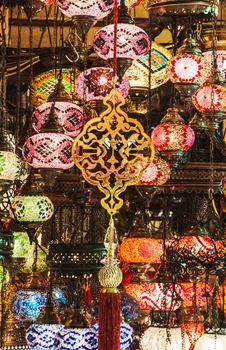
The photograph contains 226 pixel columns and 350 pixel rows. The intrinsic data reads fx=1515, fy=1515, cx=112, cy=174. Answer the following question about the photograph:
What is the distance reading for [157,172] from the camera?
24.0 feet

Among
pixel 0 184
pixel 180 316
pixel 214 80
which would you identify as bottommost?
pixel 180 316

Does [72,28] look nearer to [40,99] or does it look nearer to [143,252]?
[40,99]

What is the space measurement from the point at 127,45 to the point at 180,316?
117 cm

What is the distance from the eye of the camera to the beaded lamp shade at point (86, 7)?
6055mm

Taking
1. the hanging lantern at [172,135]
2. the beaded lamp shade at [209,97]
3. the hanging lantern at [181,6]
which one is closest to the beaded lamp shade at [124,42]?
the hanging lantern at [181,6]

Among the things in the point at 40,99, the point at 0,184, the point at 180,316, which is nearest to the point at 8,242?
the point at 0,184

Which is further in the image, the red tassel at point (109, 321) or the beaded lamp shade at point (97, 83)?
the beaded lamp shade at point (97, 83)

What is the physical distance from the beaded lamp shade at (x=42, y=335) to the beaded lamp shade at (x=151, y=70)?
141 centimetres

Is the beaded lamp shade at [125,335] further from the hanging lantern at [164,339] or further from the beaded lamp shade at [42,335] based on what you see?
the beaded lamp shade at [42,335]

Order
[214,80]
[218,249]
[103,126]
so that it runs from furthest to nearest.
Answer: [214,80], [218,249], [103,126]

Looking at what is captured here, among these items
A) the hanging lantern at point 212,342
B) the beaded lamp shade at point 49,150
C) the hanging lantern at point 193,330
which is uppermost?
the beaded lamp shade at point 49,150

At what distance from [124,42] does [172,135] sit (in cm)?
105

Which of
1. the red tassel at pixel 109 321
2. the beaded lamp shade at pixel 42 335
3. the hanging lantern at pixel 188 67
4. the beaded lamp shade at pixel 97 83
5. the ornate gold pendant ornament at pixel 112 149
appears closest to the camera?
the ornate gold pendant ornament at pixel 112 149

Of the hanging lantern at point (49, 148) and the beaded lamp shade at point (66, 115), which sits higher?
the beaded lamp shade at point (66, 115)
